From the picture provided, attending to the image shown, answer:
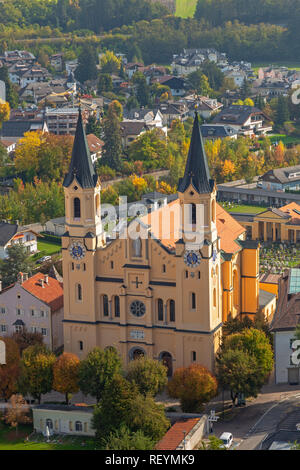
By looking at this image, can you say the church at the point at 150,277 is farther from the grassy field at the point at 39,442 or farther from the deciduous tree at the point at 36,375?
the grassy field at the point at 39,442

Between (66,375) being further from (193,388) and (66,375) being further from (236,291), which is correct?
(236,291)

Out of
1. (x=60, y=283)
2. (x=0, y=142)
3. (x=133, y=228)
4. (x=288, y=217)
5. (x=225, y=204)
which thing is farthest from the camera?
(x=0, y=142)

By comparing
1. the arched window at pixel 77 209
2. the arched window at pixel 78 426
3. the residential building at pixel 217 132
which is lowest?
the arched window at pixel 78 426

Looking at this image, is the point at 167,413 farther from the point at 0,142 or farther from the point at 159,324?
the point at 0,142

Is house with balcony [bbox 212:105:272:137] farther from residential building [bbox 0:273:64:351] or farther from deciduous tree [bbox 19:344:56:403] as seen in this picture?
deciduous tree [bbox 19:344:56:403]

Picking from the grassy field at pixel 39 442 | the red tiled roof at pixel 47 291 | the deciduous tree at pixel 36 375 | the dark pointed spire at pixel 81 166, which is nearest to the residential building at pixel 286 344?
the grassy field at pixel 39 442
